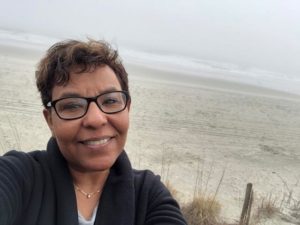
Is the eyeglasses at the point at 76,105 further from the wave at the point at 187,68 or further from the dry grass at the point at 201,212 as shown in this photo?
the wave at the point at 187,68

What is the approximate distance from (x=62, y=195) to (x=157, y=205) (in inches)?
17.6

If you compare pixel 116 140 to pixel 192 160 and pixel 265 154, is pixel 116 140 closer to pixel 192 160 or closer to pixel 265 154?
pixel 192 160

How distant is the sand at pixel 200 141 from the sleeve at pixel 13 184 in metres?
4.41

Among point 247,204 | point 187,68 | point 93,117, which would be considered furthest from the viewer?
point 187,68

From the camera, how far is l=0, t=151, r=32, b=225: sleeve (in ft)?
5.27

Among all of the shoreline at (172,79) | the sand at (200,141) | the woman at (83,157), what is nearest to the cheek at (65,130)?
the woman at (83,157)

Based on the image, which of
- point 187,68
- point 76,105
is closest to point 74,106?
point 76,105

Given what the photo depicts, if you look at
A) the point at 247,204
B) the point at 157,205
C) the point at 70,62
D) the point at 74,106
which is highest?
the point at 70,62

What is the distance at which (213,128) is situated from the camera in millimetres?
Result: 11945

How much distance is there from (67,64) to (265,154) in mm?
9191

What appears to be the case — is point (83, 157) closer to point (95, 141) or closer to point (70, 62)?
point (95, 141)

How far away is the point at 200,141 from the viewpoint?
10.3 metres

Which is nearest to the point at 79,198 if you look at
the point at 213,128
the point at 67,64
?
the point at 67,64

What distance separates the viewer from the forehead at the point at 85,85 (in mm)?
1858
